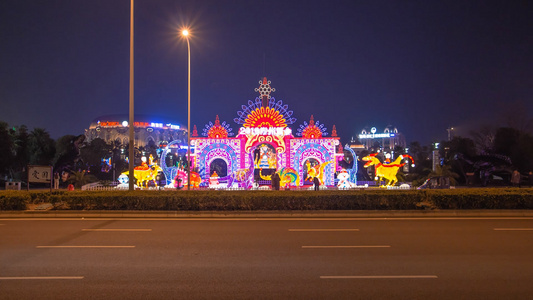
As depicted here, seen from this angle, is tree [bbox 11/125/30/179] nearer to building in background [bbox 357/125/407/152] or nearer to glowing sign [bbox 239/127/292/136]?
glowing sign [bbox 239/127/292/136]

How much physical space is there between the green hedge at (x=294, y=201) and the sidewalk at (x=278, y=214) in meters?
0.77

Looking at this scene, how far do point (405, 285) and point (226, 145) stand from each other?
2964 cm

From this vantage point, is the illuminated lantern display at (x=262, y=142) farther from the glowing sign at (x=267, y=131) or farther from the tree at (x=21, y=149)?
the tree at (x=21, y=149)

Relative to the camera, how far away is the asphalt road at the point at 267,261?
21.7ft

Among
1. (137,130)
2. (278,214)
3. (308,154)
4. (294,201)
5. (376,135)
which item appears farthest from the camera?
(376,135)

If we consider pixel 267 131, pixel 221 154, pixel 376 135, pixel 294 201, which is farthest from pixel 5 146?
pixel 376 135

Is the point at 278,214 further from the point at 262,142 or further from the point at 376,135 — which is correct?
the point at 376,135

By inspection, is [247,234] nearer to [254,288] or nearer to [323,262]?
[323,262]

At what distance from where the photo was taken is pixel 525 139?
143ft

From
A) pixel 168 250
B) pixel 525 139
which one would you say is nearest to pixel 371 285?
pixel 168 250

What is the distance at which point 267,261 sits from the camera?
28.4ft

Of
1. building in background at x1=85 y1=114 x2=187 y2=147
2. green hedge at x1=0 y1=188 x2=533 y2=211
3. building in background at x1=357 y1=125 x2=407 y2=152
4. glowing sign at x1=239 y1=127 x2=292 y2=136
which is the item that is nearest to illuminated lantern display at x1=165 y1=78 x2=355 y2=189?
glowing sign at x1=239 y1=127 x2=292 y2=136

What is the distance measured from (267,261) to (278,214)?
821 centimetres

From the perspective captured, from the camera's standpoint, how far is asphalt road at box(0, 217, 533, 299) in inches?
261
